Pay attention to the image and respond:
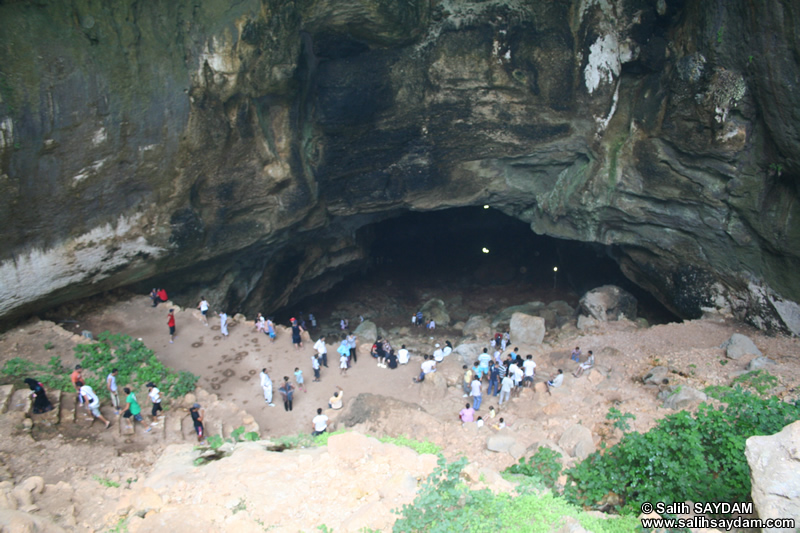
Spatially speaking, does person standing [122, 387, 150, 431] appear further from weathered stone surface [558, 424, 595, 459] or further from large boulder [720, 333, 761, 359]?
large boulder [720, 333, 761, 359]

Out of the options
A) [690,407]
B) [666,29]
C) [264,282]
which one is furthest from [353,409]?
[666,29]

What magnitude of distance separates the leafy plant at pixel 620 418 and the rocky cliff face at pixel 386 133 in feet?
20.3

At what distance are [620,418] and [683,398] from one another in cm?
152

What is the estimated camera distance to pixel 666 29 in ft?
43.5

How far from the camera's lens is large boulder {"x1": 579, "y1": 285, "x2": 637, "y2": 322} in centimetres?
1708

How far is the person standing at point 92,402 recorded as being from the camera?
31.3 feet

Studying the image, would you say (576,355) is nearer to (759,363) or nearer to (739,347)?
(739,347)

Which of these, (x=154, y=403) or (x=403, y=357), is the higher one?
(x=154, y=403)

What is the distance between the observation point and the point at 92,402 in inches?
378

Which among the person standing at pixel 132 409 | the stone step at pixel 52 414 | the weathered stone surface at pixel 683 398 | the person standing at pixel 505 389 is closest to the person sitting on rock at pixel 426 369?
the person standing at pixel 505 389

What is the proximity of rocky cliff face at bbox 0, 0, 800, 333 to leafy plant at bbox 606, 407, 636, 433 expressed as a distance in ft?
20.3

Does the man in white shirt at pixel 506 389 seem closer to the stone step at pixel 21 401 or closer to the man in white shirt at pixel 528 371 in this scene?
the man in white shirt at pixel 528 371

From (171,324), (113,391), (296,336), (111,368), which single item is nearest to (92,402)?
(113,391)

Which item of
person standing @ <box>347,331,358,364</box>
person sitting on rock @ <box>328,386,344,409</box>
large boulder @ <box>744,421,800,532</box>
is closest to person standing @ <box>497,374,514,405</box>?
person sitting on rock @ <box>328,386,344,409</box>
